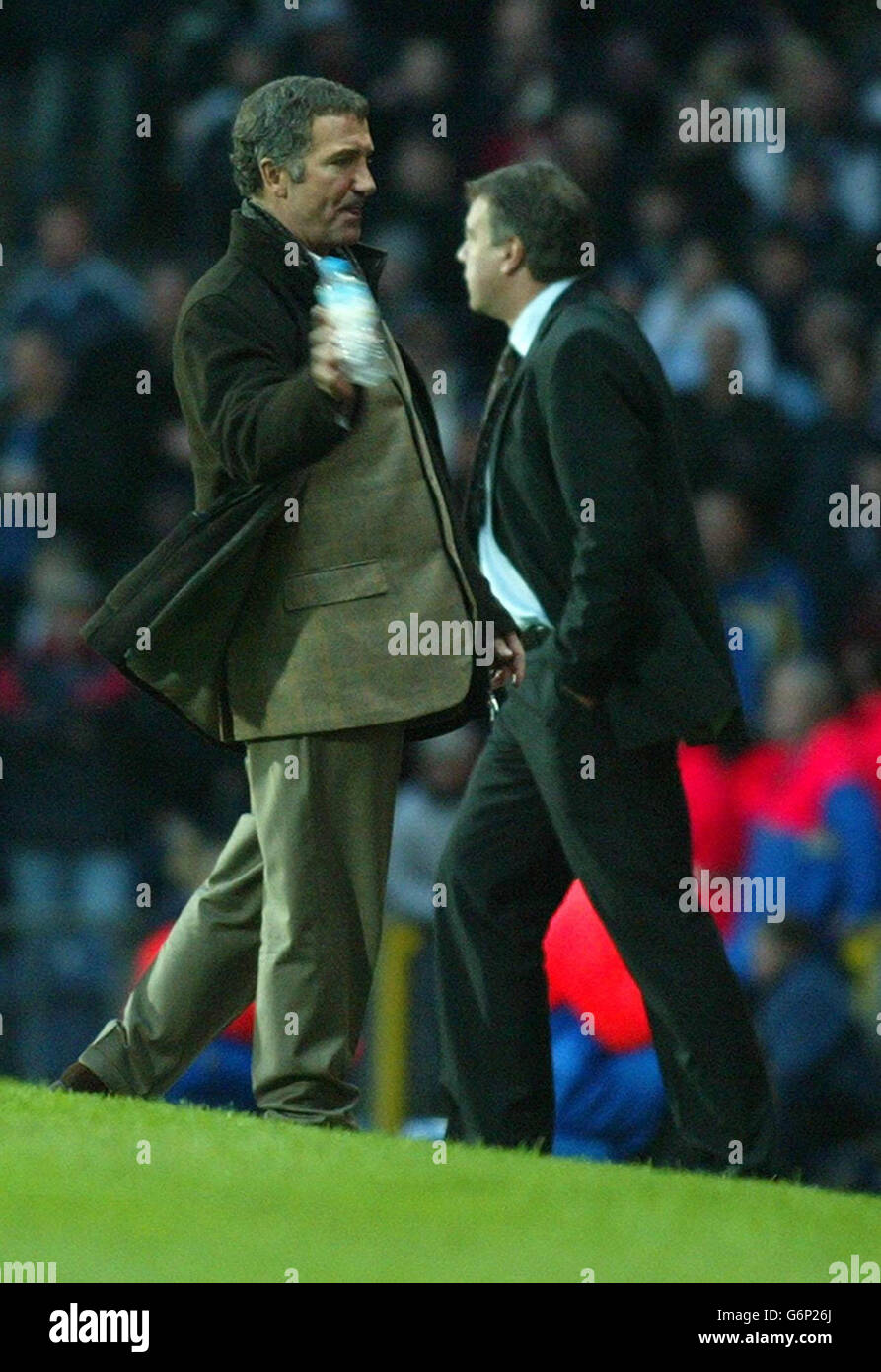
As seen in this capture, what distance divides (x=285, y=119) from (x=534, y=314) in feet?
2.64

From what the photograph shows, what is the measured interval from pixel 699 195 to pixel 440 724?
708 centimetres

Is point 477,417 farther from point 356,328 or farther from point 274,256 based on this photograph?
point 356,328

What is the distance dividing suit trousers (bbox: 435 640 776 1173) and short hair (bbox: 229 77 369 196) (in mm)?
1103

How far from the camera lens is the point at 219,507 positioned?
19.0 ft

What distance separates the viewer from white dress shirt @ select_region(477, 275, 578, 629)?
632 cm

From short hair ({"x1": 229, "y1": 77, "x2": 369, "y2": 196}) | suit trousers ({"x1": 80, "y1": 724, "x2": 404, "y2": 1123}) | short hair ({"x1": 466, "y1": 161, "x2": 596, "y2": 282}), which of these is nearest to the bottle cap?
short hair ({"x1": 229, "y1": 77, "x2": 369, "y2": 196})

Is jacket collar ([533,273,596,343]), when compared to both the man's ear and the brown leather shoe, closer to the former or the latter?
the man's ear

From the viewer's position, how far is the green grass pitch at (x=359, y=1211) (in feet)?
14.8
